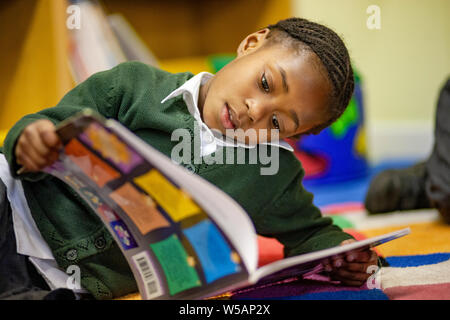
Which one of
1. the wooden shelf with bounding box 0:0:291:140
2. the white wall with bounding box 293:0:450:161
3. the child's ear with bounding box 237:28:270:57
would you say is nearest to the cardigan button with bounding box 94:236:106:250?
the child's ear with bounding box 237:28:270:57

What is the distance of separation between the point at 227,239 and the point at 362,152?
1.45 m

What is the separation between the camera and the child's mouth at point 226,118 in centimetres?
72

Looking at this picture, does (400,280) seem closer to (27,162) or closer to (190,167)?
(190,167)

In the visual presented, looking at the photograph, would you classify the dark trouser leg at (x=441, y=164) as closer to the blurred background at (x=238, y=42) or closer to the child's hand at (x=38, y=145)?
the blurred background at (x=238, y=42)

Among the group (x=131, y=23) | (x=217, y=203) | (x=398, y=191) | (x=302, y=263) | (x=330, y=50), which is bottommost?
(x=398, y=191)

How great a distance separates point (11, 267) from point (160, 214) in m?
0.25

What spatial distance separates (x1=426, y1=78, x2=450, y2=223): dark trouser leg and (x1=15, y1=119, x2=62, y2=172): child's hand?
2.89 feet

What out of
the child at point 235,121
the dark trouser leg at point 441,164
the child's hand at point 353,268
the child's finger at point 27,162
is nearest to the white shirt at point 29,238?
the child at point 235,121

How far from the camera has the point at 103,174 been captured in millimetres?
505

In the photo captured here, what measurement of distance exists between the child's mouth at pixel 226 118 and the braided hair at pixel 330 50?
0.48ft

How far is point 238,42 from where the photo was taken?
Result: 178cm

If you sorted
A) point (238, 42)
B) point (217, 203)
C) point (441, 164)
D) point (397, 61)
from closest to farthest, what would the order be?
point (217, 203) < point (441, 164) < point (238, 42) < point (397, 61)

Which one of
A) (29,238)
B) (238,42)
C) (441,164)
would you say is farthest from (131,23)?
(29,238)
